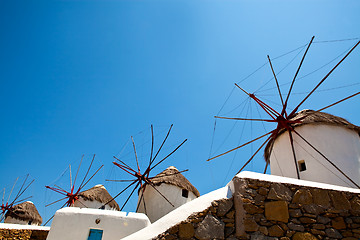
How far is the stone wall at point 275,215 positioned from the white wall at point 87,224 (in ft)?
17.0

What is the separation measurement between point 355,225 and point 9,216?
2404cm

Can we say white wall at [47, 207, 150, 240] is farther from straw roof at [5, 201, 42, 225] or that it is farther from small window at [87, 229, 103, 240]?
straw roof at [5, 201, 42, 225]

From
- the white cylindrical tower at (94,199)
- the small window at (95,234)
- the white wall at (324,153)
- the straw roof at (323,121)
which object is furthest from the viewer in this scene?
the white cylindrical tower at (94,199)

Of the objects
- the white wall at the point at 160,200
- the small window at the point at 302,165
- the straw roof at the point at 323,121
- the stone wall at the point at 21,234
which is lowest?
the stone wall at the point at 21,234

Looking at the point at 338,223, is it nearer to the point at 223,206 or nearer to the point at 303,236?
the point at 303,236

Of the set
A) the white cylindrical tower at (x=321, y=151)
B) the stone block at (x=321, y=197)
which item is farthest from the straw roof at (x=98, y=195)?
the stone block at (x=321, y=197)

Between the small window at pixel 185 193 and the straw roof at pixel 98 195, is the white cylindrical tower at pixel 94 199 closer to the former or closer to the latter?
the straw roof at pixel 98 195

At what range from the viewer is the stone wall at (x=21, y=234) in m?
9.13

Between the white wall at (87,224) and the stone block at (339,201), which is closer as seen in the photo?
the stone block at (339,201)

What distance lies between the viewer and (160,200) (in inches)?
584

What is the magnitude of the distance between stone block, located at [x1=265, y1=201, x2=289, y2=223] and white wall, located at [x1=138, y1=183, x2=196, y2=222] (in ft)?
39.1

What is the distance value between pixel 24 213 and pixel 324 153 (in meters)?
22.5

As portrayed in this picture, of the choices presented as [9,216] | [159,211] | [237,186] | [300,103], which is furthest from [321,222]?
[9,216]

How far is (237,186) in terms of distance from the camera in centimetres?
363
